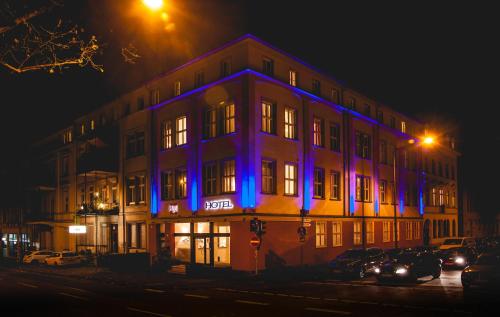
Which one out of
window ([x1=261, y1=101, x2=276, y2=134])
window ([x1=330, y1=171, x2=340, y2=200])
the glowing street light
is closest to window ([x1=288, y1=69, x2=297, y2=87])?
window ([x1=261, y1=101, x2=276, y2=134])

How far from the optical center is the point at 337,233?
3675 centimetres

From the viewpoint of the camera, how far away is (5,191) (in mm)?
64312

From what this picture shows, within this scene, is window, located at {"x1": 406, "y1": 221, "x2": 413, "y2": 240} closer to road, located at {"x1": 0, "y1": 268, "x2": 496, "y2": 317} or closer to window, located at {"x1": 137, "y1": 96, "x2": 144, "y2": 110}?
road, located at {"x1": 0, "y1": 268, "x2": 496, "y2": 317}

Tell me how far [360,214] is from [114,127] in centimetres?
2233

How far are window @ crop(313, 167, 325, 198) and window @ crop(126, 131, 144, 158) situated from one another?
14.1m

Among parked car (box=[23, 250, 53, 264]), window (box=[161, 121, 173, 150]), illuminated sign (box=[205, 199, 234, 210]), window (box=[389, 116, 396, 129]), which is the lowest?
parked car (box=[23, 250, 53, 264])

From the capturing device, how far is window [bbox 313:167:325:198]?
34.8m

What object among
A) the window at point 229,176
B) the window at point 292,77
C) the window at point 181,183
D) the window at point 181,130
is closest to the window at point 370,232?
the window at point 292,77

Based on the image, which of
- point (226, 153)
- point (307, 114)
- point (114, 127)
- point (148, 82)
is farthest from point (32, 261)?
point (307, 114)

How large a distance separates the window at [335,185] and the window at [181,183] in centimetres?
1094

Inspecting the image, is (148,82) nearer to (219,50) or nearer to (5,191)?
(219,50)

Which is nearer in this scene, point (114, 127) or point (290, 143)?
point (290, 143)

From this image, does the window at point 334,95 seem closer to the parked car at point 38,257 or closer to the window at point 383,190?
the window at point 383,190

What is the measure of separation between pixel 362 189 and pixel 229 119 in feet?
49.3
